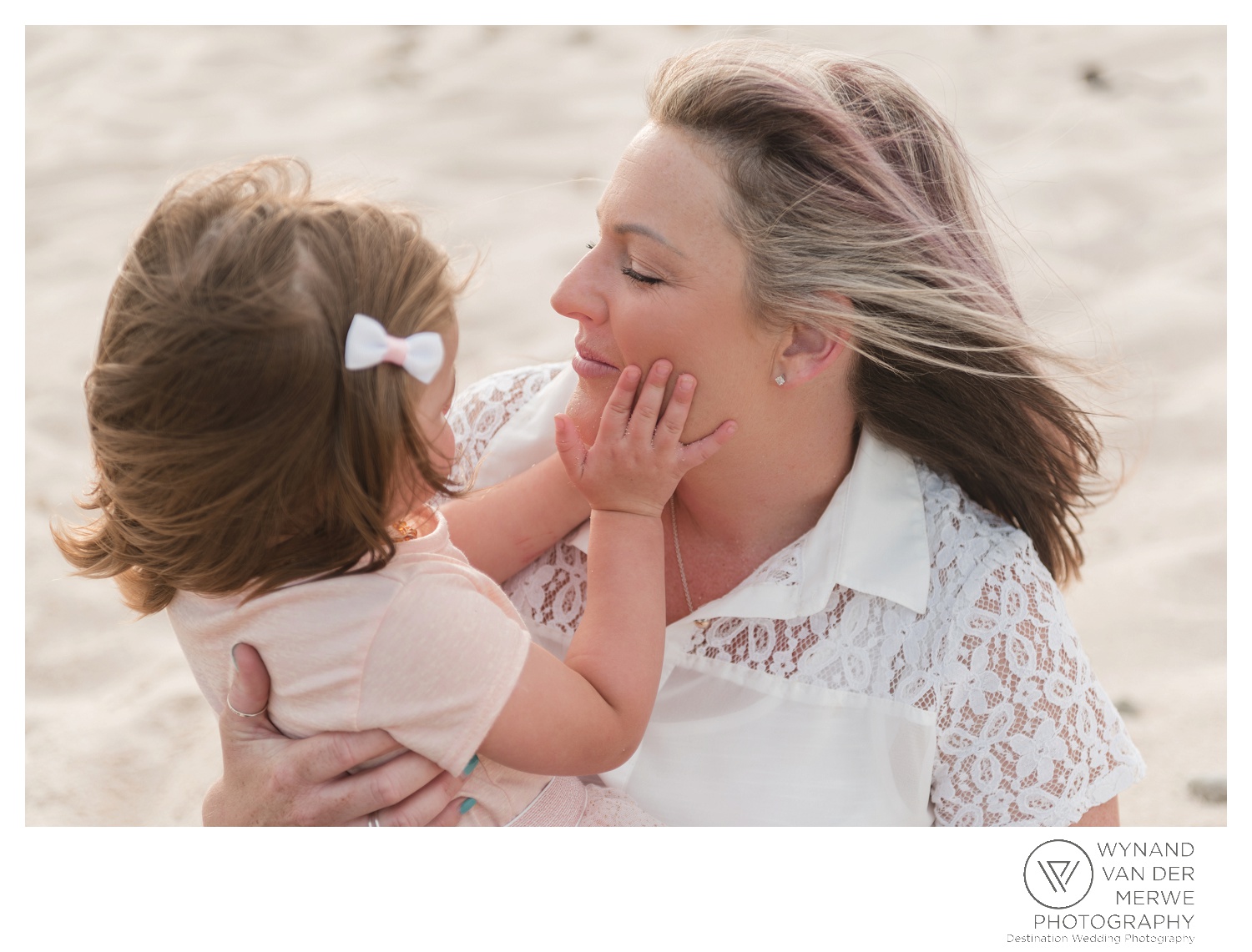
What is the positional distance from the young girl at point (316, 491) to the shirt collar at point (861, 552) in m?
0.33

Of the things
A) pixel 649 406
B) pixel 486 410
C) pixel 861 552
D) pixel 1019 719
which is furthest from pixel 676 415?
Result: pixel 1019 719

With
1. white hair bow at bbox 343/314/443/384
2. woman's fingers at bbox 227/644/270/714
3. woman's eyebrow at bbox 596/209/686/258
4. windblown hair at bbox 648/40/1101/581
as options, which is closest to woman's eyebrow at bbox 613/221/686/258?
woman's eyebrow at bbox 596/209/686/258

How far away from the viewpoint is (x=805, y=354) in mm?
2273

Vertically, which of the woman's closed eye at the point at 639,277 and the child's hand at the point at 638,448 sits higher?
the woman's closed eye at the point at 639,277

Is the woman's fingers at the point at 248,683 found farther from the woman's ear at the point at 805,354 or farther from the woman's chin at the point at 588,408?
the woman's ear at the point at 805,354

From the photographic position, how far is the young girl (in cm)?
170

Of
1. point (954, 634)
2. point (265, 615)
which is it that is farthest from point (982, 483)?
point (265, 615)

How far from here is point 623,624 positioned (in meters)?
2.10

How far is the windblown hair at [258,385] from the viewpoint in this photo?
1688mm

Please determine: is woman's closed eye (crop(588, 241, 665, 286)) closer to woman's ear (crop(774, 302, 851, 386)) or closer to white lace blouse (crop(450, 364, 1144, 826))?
woman's ear (crop(774, 302, 851, 386))

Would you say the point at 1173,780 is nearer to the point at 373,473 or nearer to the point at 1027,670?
the point at 1027,670

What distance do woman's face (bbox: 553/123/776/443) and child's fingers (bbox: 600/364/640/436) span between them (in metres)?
0.04

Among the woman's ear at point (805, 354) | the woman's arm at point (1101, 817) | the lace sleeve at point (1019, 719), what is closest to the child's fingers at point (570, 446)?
the woman's ear at point (805, 354)

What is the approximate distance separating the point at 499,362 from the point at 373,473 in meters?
3.13
